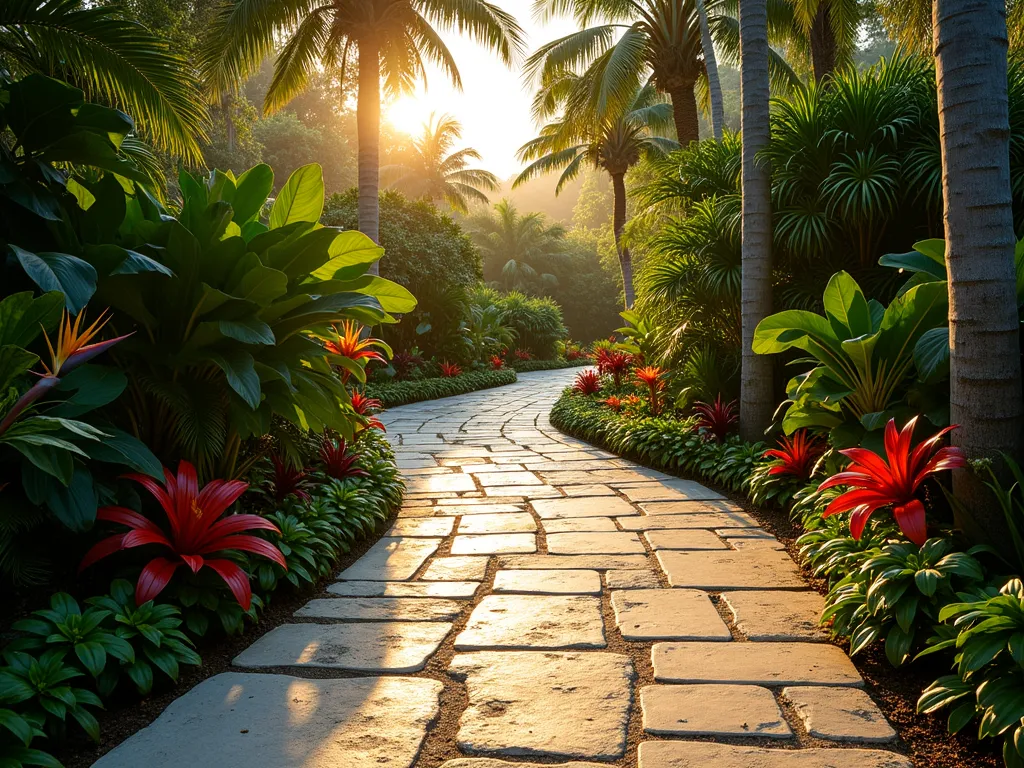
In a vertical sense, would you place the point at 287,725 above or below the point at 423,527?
above

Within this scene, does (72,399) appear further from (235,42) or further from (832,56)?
(832,56)

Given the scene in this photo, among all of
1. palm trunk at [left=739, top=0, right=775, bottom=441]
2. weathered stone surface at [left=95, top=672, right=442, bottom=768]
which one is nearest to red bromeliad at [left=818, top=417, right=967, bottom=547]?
weathered stone surface at [left=95, top=672, right=442, bottom=768]

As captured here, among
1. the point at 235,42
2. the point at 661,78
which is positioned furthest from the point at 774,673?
the point at 661,78

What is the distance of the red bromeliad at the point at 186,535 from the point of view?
2.28m

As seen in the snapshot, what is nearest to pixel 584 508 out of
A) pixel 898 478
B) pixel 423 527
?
pixel 423 527

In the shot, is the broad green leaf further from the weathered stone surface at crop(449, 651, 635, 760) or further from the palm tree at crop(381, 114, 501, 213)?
the palm tree at crop(381, 114, 501, 213)

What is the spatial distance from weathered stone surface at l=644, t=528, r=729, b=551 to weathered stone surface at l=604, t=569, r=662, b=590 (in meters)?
0.39

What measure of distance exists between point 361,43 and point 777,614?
10.3 meters

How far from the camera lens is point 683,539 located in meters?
3.73

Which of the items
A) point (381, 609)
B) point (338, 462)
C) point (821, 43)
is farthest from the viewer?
point (821, 43)

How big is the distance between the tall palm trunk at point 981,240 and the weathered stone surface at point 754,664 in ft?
2.18

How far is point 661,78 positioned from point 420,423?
764 centimetres

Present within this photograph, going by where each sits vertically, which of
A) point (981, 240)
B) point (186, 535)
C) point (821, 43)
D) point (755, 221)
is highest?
point (821, 43)

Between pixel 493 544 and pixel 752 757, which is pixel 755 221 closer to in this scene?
pixel 493 544
